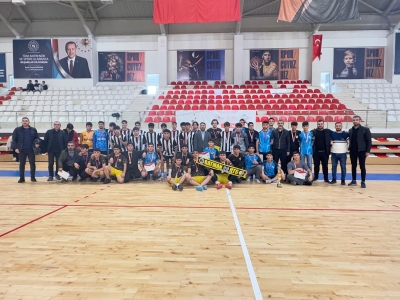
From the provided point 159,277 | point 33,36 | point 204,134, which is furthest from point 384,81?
point 33,36

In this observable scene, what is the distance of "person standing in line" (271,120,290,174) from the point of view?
7.19 metres

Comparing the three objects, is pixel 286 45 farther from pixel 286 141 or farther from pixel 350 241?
pixel 350 241

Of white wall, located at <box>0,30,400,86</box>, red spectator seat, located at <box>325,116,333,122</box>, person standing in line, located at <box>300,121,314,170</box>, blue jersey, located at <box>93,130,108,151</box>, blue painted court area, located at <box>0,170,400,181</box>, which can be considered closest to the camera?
person standing in line, located at <box>300,121,314,170</box>

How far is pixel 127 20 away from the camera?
1803cm

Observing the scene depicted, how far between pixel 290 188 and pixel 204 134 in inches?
100

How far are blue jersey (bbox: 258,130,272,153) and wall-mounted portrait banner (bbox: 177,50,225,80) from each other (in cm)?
1137

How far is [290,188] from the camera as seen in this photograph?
259 inches

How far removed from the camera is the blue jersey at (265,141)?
7.43 m

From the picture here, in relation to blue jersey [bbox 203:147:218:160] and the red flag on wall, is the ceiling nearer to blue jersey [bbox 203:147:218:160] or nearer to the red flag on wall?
the red flag on wall

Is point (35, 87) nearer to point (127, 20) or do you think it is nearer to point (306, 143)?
point (127, 20)

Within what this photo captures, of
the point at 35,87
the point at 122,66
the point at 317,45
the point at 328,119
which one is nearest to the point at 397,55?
the point at 317,45

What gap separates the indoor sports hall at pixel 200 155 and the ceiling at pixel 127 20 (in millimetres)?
82

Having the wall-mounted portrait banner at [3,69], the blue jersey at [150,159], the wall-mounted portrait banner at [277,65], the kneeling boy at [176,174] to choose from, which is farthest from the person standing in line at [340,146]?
the wall-mounted portrait banner at [3,69]

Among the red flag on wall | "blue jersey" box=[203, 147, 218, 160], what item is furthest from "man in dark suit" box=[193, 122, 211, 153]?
the red flag on wall
